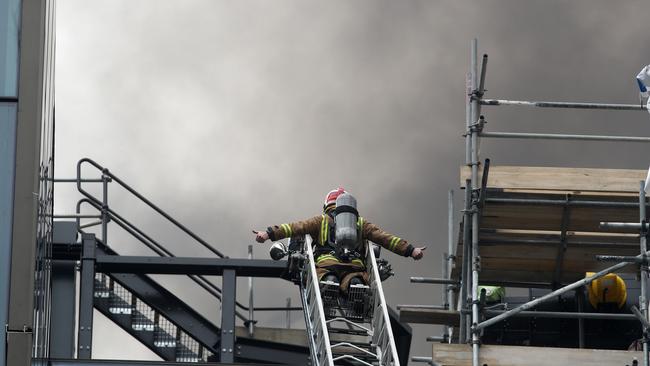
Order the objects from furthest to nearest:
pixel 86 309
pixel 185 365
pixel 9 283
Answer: pixel 86 309
pixel 185 365
pixel 9 283

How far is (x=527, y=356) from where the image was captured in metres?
23.1

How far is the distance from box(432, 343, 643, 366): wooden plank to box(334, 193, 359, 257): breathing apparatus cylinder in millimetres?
1937

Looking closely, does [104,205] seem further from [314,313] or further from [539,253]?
[539,253]

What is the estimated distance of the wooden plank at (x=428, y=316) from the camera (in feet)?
82.9

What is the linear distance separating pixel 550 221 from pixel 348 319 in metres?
3.05

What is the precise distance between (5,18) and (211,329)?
8.44m

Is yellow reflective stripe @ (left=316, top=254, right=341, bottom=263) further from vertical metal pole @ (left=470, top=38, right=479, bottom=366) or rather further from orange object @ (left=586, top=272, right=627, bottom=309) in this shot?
orange object @ (left=586, top=272, right=627, bottom=309)

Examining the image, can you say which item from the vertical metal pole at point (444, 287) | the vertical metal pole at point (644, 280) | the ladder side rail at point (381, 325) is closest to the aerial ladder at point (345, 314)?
the ladder side rail at point (381, 325)

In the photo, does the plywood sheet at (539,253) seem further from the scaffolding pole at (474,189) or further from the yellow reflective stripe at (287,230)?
the yellow reflective stripe at (287,230)

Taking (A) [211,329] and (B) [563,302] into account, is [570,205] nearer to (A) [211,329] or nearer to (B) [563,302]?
(B) [563,302]

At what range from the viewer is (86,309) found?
26391 mm

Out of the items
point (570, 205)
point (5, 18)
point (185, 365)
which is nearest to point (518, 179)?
point (570, 205)

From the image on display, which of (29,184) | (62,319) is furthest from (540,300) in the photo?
(29,184)

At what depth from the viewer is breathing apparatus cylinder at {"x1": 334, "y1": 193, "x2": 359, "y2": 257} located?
24531 mm
